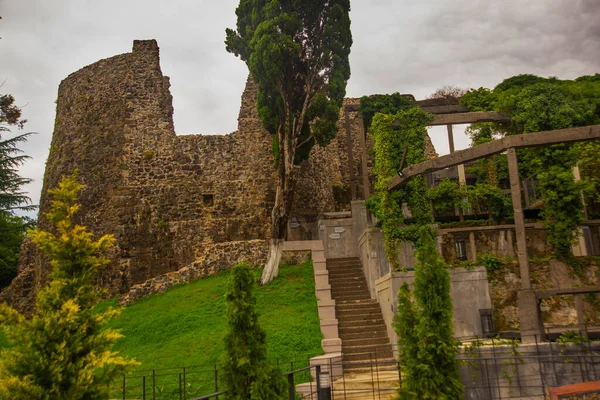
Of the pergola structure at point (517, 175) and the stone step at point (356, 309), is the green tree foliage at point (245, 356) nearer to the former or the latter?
the pergola structure at point (517, 175)

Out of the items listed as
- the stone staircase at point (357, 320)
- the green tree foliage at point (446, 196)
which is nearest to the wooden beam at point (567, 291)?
the stone staircase at point (357, 320)

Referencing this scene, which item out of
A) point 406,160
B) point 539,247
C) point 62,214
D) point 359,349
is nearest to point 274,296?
point 359,349

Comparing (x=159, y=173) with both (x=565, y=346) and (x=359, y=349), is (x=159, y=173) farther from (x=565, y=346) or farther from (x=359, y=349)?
(x=565, y=346)

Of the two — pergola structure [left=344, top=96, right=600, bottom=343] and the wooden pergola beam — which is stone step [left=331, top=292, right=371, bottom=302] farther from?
the wooden pergola beam

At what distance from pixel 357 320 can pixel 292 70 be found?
870 cm

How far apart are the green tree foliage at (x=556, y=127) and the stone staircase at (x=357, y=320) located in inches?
213

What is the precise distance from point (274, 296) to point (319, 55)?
841cm

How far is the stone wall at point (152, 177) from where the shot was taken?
2175 centimetres

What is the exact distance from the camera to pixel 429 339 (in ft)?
29.8

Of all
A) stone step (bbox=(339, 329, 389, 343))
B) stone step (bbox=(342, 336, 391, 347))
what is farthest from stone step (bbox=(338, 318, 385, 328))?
stone step (bbox=(342, 336, 391, 347))

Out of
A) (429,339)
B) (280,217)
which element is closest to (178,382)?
(429,339)

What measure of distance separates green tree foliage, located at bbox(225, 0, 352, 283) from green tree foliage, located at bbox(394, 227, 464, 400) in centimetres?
940

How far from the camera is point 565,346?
37.6ft

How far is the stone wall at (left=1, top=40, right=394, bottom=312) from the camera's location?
21.8 meters
